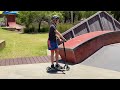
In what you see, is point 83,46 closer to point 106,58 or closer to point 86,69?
point 106,58

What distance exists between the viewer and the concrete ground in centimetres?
740

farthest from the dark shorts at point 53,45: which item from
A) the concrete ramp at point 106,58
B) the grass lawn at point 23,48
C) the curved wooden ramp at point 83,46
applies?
the grass lawn at point 23,48

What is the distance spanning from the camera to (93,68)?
28.3 feet

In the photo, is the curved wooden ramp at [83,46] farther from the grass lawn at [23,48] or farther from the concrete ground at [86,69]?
the grass lawn at [23,48]

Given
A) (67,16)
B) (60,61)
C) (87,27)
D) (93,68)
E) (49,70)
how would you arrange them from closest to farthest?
(49,70) < (93,68) < (60,61) < (87,27) < (67,16)

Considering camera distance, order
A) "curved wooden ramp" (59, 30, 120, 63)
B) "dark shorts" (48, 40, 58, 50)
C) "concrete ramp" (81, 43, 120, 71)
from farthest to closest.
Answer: "curved wooden ramp" (59, 30, 120, 63)
"concrete ramp" (81, 43, 120, 71)
"dark shorts" (48, 40, 58, 50)

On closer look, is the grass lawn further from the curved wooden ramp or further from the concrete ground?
the concrete ground

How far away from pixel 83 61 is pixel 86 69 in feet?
3.99

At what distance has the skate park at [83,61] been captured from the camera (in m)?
7.64

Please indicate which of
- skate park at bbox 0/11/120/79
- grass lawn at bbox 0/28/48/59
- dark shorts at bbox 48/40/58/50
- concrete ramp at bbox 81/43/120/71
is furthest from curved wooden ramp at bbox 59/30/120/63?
grass lawn at bbox 0/28/48/59
